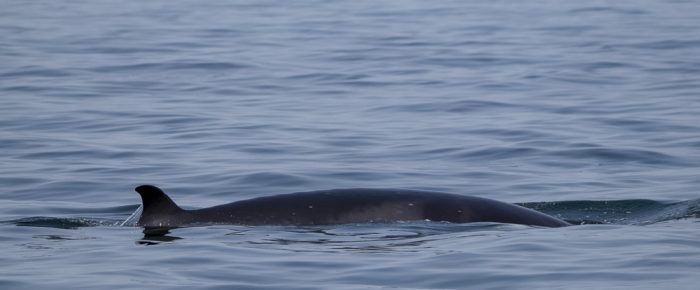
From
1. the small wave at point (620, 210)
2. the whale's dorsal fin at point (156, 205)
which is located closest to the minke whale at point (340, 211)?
the whale's dorsal fin at point (156, 205)

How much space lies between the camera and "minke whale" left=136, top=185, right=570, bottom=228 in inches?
446

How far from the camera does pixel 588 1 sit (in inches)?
1633

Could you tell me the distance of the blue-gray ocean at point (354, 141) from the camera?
33.5 feet

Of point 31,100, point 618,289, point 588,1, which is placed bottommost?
point 618,289

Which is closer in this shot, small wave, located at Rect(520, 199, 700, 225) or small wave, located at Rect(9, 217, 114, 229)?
small wave, located at Rect(9, 217, 114, 229)

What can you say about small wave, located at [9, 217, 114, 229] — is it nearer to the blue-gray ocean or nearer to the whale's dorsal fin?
the blue-gray ocean

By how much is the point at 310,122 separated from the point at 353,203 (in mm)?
8212

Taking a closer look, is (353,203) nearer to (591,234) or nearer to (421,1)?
(591,234)

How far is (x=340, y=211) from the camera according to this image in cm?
1134

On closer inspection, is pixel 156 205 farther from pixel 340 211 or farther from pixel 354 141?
pixel 354 141

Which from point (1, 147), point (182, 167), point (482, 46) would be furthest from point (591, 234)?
point (482, 46)

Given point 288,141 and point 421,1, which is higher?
point 421,1

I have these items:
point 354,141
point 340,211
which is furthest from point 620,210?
point 354,141

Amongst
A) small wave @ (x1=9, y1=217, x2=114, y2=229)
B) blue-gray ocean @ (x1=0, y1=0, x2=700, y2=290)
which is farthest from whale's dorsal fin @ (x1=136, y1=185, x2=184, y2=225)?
small wave @ (x1=9, y1=217, x2=114, y2=229)
